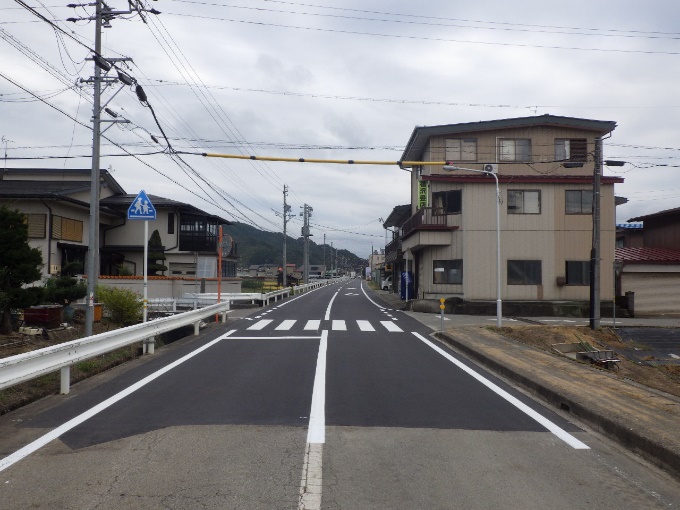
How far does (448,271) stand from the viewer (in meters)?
30.6

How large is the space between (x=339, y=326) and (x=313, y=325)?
40.9 inches

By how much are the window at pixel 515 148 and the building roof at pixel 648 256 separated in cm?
711

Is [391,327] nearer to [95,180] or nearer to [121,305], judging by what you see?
[121,305]

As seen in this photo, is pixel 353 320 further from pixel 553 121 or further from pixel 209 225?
pixel 209 225

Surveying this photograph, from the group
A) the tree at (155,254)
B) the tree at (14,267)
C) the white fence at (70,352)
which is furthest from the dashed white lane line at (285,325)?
the tree at (155,254)

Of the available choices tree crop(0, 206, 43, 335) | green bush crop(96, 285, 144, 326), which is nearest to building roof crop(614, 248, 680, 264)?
green bush crop(96, 285, 144, 326)

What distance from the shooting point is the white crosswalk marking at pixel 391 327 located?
2017 centimetres

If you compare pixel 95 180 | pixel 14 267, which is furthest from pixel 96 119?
pixel 14 267

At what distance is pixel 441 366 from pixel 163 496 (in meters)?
8.20

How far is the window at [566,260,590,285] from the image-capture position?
30.0m

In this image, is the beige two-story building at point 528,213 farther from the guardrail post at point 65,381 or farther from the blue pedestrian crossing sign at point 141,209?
the guardrail post at point 65,381

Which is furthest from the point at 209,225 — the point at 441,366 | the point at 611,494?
the point at 611,494

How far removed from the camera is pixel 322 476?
5.28 meters

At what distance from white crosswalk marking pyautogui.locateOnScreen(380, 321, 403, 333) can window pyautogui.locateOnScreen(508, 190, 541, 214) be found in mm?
10666
